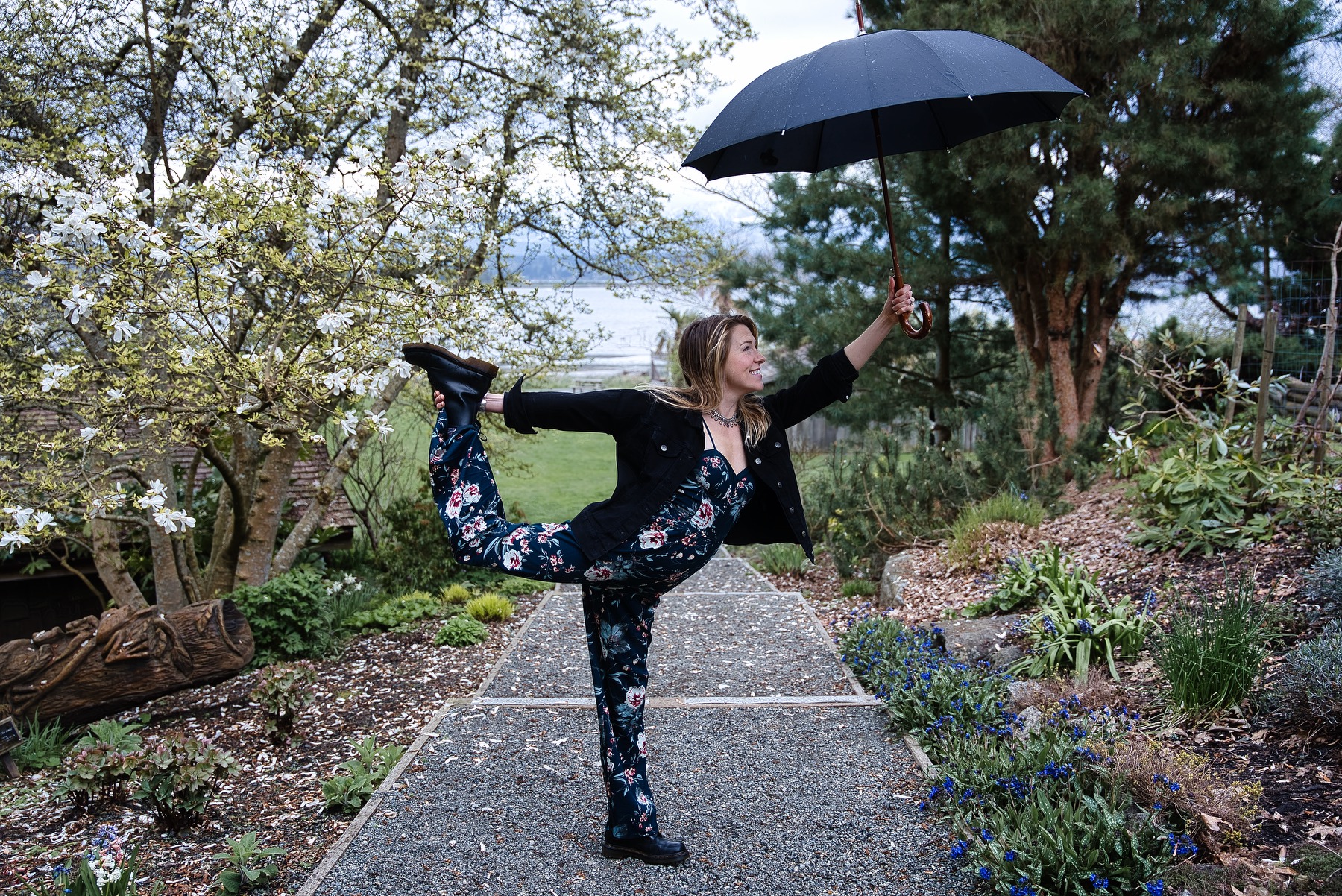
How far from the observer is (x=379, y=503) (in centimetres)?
1059

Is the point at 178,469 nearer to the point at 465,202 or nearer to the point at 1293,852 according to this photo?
the point at 465,202

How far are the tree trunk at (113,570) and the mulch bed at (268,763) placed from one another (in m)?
1.13

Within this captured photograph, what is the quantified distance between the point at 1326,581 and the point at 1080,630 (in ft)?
3.12

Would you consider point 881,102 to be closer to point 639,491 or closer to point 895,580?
point 639,491

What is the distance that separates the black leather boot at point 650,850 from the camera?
295 centimetres

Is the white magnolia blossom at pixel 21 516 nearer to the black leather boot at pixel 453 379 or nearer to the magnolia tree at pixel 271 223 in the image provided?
the magnolia tree at pixel 271 223

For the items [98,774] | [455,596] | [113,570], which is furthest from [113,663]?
[455,596]

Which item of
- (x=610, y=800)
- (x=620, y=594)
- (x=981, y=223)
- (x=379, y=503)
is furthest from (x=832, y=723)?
(x=379, y=503)

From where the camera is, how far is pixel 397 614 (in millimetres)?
6477

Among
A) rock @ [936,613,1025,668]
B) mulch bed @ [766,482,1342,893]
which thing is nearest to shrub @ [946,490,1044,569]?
mulch bed @ [766,482,1342,893]

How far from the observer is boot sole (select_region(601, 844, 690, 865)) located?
2947 millimetres

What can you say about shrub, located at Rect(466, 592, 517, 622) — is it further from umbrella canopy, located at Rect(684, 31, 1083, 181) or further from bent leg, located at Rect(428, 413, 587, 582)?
umbrella canopy, located at Rect(684, 31, 1083, 181)

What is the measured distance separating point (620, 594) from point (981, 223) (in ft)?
20.8

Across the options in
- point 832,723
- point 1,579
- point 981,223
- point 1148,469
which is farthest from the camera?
point 1,579
